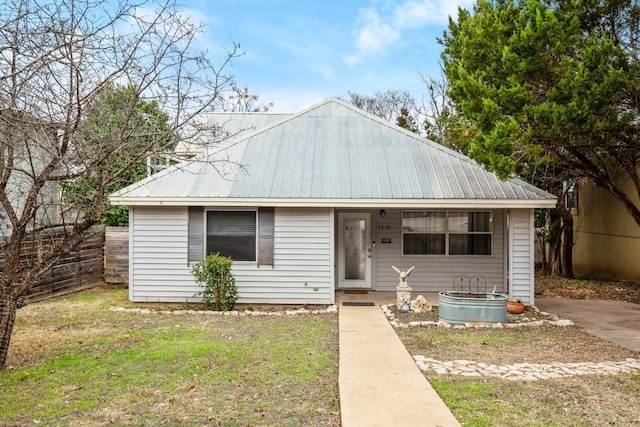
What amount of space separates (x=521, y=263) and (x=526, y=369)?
190 inches

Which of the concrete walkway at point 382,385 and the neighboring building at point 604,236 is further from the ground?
the neighboring building at point 604,236

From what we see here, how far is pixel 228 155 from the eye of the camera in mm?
11602

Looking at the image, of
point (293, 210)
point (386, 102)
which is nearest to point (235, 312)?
point (293, 210)

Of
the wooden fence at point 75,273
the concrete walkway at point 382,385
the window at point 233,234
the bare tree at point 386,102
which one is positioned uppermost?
the bare tree at point 386,102

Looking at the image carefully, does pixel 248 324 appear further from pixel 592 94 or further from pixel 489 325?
pixel 592 94

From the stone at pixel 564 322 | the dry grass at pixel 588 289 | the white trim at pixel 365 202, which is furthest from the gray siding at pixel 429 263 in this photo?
the stone at pixel 564 322

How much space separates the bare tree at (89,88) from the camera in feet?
15.6

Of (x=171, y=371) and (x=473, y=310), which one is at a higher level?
(x=473, y=310)

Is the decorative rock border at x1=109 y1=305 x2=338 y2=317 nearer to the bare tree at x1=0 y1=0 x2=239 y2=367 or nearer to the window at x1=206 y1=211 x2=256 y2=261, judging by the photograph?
the window at x1=206 y1=211 x2=256 y2=261

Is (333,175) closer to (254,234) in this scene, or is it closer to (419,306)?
(254,234)

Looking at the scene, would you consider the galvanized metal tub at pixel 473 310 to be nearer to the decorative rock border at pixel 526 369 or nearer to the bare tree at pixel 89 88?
the decorative rock border at pixel 526 369

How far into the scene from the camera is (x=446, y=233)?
12117 millimetres

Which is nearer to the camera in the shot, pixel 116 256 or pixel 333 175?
pixel 333 175

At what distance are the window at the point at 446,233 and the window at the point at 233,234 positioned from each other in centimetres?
385
